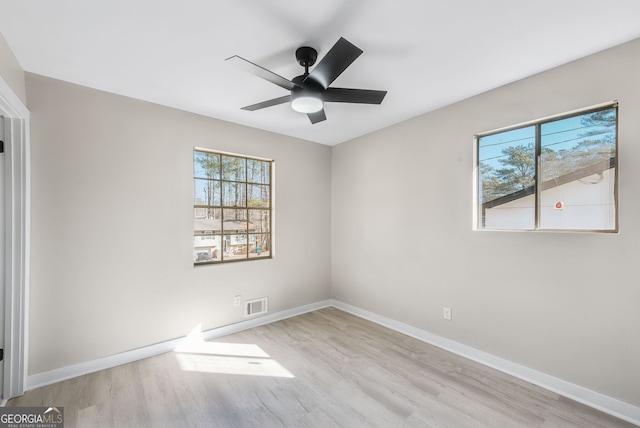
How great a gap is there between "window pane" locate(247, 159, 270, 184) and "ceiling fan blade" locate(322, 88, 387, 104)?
1818mm

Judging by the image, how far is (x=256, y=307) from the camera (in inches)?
139

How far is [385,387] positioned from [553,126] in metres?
2.56

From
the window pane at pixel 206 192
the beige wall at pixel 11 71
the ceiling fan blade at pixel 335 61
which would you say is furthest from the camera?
the window pane at pixel 206 192

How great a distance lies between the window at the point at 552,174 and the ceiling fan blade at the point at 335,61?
173 centimetres

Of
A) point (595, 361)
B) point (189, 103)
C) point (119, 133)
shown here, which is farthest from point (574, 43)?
point (119, 133)

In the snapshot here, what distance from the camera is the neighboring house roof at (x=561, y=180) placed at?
2.02 m

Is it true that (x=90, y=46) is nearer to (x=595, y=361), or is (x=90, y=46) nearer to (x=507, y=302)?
(x=507, y=302)

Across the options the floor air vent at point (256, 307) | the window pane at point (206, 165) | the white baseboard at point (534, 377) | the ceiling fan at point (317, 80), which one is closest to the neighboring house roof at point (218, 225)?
the window pane at point (206, 165)

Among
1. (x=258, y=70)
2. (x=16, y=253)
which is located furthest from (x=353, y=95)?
(x=16, y=253)

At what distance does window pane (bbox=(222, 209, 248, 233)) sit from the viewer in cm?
339

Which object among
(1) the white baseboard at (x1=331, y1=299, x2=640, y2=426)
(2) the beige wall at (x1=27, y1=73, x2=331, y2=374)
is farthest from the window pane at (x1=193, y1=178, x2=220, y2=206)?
(1) the white baseboard at (x1=331, y1=299, x2=640, y2=426)

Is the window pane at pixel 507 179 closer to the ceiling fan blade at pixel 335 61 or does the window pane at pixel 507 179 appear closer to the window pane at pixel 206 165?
the ceiling fan blade at pixel 335 61

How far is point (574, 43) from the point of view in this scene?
1.89 metres

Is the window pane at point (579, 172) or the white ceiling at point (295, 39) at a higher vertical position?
the white ceiling at point (295, 39)
